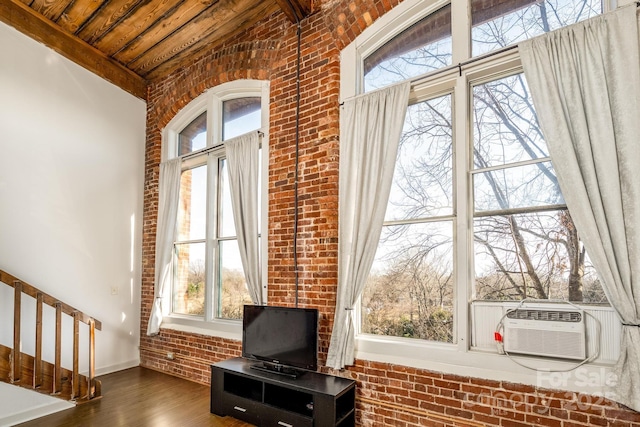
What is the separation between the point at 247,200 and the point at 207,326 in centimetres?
169

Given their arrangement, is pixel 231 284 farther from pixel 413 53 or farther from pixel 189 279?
pixel 413 53

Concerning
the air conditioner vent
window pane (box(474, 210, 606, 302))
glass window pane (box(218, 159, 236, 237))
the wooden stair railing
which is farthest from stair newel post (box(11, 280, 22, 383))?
the air conditioner vent

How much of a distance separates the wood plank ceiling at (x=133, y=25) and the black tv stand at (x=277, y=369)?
11.3 ft

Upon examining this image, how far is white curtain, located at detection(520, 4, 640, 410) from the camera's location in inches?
83.3

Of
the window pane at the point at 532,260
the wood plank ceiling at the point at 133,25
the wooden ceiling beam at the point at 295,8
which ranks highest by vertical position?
the wood plank ceiling at the point at 133,25

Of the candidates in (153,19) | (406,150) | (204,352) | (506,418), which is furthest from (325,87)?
(204,352)

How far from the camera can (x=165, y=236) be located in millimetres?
4969

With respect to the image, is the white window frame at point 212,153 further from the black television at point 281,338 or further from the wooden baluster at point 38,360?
the wooden baluster at point 38,360

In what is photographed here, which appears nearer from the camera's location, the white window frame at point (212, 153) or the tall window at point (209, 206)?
the white window frame at point (212, 153)

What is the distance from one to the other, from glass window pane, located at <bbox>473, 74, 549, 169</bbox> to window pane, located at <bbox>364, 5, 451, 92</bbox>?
1.59 ft

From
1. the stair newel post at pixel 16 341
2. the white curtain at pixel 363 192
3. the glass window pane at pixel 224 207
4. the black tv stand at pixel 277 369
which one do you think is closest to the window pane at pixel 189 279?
the glass window pane at pixel 224 207

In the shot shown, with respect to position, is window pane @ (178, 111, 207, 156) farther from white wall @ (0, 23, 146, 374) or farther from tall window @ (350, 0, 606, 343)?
tall window @ (350, 0, 606, 343)

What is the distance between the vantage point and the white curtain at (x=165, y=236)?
4.91 m

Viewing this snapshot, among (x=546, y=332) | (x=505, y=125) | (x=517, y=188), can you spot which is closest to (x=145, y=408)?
(x=546, y=332)
